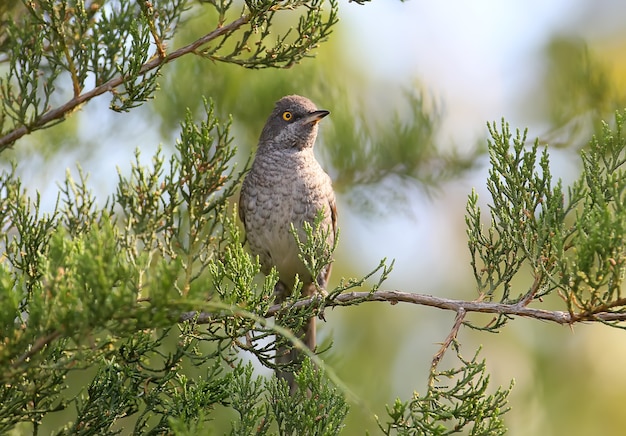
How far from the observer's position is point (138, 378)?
290 centimetres

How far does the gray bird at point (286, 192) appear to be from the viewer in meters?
4.48

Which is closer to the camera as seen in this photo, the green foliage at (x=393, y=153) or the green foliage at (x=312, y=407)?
the green foliage at (x=312, y=407)

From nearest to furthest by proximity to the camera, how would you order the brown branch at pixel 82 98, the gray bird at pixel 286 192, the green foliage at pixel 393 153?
the brown branch at pixel 82 98 < the gray bird at pixel 286 192 < the green foliage at pixel 393 153

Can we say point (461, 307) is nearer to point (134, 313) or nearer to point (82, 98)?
point (134, 313)

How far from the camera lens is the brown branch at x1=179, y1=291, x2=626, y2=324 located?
2604mm

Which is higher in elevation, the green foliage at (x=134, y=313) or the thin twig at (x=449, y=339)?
the thin twig at (x=449, y=339)

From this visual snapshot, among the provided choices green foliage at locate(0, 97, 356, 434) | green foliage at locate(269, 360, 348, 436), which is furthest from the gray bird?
green foliage at locate(269, 360, 348, 436)

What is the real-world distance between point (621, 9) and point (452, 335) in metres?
6.09

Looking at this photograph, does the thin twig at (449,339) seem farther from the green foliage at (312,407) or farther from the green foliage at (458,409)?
the green foliage at (312,407)

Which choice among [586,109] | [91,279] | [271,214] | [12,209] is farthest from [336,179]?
[91,279]

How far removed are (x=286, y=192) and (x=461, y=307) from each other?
1849 millimetres

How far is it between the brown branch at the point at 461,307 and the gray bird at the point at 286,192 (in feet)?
4.27

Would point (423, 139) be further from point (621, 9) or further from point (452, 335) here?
point (621, 9)

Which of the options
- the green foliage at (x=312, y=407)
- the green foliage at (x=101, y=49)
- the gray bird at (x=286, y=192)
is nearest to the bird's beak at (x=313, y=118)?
the gray bird at (x=286, y=192)
